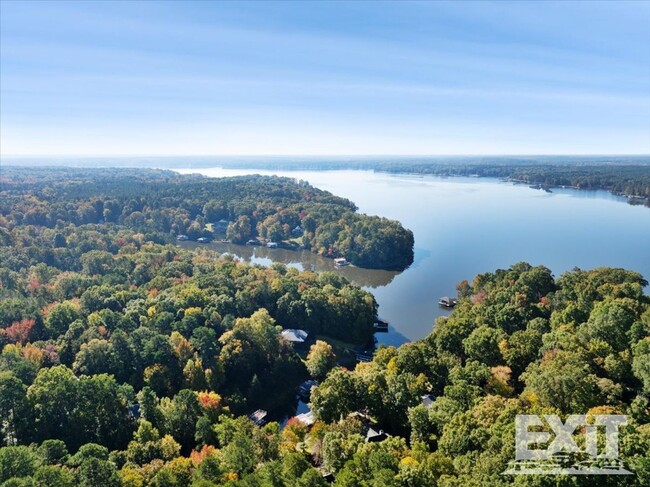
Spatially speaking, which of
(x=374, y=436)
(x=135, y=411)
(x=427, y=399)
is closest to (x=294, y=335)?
(x=135, y=411)

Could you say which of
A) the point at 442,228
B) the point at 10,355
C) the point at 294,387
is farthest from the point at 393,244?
the point at 10,355

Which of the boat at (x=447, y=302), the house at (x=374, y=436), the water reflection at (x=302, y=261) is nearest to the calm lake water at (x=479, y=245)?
the water reflection at (x=302, y=261)

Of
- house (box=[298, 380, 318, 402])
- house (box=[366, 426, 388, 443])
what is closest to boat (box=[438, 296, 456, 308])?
house (box=[298, 380, 318, 402])

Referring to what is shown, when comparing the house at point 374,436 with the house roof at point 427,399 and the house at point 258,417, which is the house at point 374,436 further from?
the house at point 258,417

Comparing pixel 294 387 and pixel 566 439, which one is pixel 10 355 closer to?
pixel 294 387

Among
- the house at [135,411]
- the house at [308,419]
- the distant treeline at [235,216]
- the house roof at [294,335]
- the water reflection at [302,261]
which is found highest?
the distant treeline at [235,216]

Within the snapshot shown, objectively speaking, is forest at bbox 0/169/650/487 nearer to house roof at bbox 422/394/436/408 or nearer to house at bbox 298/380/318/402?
house roof at bbox 422/394/436/408
